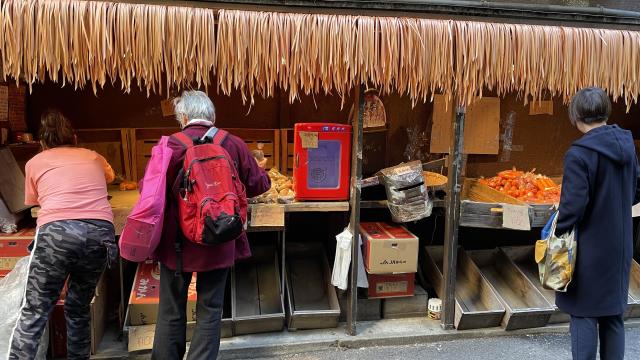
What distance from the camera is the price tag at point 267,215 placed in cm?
349

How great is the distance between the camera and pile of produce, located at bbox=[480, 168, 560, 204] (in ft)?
13.5

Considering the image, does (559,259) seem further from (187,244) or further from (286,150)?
(286,150)

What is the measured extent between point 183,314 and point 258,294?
1.45 m

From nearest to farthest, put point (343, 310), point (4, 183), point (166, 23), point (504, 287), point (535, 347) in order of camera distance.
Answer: point (166, 23)
point (4, 183)
point (535, 347)
point (343, 310)
point (504, 287)

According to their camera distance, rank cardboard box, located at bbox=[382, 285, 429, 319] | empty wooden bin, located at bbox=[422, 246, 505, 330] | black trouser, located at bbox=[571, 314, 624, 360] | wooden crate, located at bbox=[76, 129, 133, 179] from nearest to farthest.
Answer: black trouser, located at bbox=[571, 314, 624, 360], empty wooden bin, located at bbox=[422, 246, 505, 330], cardboard box, located at bbox=[382, 285, 429, 319], wooden crate, located at bbox=[76, 129, 133, 179]

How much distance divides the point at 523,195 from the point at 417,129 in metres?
1.30

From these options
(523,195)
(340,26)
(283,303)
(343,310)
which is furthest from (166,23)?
(523,195)

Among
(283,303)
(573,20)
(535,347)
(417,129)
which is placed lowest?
(535,347)

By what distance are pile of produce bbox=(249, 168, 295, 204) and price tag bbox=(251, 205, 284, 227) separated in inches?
3.2

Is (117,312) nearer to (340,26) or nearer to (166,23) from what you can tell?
(166,23)

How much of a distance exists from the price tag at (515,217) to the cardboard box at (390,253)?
78 centimetres

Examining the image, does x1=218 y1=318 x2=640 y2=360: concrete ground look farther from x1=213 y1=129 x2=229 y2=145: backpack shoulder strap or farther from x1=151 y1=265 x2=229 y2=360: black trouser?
x1=213 y1=129 x2=229 y2=145: backpack shoulder strap

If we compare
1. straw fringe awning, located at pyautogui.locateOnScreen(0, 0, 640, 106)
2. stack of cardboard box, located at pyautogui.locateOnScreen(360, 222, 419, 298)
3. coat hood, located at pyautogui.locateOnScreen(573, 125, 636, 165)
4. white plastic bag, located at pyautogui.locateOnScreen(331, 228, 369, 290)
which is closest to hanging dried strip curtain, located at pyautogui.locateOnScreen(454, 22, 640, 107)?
straw fringe awning, located at pyautogui.locateOnScreen(0, 0, 640, 106)

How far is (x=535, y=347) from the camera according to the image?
12.3 ft
